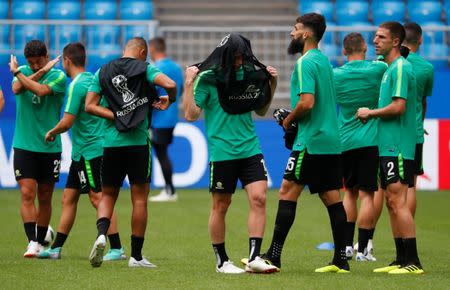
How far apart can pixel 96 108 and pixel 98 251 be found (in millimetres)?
Answer: 1347

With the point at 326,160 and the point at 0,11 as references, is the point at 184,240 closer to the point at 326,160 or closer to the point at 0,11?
the point at 326,160

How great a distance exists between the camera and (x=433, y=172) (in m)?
19.7

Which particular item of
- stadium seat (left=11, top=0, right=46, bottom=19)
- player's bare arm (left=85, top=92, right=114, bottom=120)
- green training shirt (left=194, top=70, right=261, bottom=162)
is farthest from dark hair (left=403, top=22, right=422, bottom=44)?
stadium seat (left=11, top=0, right=46, bottom=19)

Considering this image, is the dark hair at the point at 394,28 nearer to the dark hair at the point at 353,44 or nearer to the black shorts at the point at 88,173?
the dark hair at the point at 353,44

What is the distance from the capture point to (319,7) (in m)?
23.5

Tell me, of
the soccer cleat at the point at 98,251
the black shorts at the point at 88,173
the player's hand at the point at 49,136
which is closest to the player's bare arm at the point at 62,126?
the player's hand at the point at 49,136

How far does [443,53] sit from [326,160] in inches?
488

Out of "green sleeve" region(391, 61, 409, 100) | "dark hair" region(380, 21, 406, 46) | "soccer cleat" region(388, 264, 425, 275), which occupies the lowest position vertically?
"soccer cleat" region(388, 264, 425, 275)

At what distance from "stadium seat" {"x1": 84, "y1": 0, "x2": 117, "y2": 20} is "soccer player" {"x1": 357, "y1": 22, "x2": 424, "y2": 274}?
13.8m

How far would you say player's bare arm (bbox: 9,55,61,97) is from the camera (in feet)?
35.9

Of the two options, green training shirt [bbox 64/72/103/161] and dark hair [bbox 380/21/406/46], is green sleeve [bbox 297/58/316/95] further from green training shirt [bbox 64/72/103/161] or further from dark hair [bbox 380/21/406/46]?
green training shirt [bbox 64/72/103/161]

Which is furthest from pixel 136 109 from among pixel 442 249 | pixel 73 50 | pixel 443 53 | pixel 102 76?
pixel 443 53

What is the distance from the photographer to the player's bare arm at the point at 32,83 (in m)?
11.0

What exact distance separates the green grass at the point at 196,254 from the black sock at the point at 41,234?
0.23 meters
